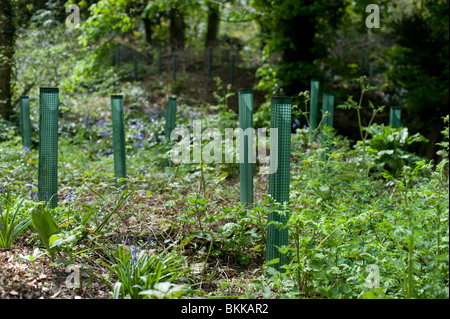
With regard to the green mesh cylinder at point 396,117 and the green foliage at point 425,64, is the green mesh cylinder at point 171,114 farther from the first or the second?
the green foliage at point 425,64

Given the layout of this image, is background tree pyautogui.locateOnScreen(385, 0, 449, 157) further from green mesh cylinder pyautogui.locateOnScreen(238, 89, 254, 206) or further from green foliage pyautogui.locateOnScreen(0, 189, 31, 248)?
green foliage pyautogui.locateOnScreen(0, 189, 31, 248)

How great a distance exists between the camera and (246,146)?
14.0 ft

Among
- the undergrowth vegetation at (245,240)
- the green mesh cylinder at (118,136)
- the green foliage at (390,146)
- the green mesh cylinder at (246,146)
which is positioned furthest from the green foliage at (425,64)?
the green mesh cylinder at (118,136)

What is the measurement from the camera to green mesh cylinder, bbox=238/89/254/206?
4094 millimetres

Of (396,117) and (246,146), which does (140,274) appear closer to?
(246,146)

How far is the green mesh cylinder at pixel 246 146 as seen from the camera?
13.4 feet

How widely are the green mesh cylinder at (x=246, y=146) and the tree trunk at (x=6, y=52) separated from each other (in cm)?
578

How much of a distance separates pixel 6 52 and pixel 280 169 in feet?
24.6

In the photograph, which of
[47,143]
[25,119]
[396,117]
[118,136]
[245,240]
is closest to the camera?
[245,240]

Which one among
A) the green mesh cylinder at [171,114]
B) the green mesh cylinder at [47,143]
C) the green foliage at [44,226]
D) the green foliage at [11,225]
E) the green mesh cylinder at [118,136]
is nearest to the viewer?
the green foliage at [44,226]

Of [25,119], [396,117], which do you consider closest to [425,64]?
[396,117]

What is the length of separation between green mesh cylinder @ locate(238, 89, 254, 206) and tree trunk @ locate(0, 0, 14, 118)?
5.78 metres

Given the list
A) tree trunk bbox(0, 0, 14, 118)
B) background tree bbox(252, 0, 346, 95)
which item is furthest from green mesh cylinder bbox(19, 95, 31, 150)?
background tree bbox(252, 0, 346, 95)

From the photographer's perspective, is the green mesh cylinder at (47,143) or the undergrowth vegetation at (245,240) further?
the green mesh cylinder at (47,143)
